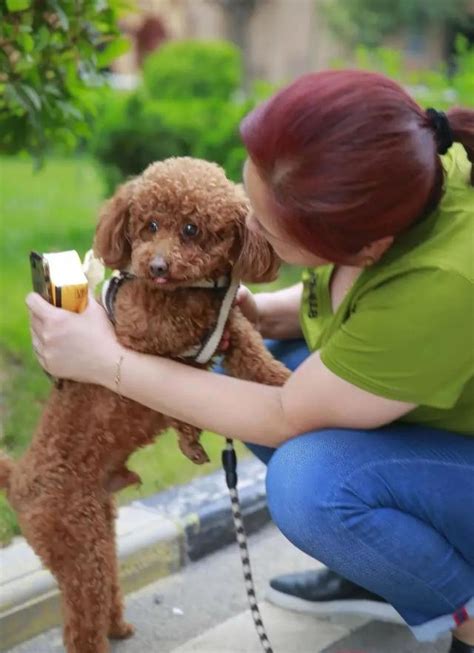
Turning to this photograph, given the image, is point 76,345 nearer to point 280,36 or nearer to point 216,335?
point 216,335

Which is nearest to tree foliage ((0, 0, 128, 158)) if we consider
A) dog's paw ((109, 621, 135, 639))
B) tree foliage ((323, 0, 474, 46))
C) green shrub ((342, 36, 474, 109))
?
dog's paw ((109, 621, 135, 639))

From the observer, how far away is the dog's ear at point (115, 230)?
1743 mm

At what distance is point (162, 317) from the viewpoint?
1.77m

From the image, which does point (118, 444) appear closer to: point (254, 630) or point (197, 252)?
point (197, 252)

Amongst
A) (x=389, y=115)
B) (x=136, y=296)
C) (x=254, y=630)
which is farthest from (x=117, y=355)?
(x=254, y=630)

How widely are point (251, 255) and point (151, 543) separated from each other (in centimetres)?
105

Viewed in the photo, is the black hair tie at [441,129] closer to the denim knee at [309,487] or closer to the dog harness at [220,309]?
the dog harness at [220,309]

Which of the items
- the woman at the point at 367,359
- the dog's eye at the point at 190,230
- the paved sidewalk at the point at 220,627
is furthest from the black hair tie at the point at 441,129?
the paved sidewalk at the point at 220,627

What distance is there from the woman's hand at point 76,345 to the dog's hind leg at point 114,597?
33 cm

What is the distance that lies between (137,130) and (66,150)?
3.19 m

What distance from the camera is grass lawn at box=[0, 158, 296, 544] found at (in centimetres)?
294

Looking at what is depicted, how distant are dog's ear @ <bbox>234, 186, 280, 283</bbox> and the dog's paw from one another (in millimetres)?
936

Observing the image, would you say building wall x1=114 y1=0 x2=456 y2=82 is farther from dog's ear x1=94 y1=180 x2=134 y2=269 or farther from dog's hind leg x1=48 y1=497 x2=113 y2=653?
dog's hind leg x1=48 y1=497 x2=113 y2=653

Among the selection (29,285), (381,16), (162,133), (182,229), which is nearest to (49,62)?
(182,229)
